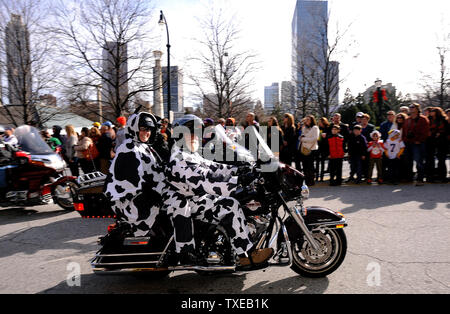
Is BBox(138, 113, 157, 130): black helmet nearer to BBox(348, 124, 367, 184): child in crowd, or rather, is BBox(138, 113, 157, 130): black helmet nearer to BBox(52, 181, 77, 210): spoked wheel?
BBox(52, 181, 77, 210): spoked wheel

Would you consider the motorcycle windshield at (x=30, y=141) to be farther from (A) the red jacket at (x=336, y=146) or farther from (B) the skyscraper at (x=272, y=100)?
(B) the skyscraper at (x=272, y=100)

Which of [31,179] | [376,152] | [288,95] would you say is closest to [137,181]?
[31,179]

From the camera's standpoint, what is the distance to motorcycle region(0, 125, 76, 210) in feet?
22.9

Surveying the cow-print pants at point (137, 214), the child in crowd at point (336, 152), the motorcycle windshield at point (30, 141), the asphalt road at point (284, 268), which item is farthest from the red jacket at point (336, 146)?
the motorcycle windshield at point (30, 141)

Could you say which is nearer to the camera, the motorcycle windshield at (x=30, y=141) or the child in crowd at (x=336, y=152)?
the motorcycle windshield at (x=30, y=141)

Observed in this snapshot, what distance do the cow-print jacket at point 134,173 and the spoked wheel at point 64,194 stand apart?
4486mm

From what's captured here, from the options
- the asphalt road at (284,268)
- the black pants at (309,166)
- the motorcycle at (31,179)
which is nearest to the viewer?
the asphalt road at (284,268)

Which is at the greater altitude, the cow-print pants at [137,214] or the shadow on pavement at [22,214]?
the cow-print pants at [137,214]

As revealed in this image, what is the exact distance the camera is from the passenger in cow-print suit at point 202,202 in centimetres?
323

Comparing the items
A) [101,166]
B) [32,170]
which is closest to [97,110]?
[101,166]

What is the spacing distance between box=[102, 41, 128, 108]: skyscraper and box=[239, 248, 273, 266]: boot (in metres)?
15.4

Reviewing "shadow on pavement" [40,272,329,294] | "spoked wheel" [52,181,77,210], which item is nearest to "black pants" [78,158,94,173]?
"spoked wheel" [52,181,77,210]

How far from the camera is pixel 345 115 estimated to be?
25.2 metres

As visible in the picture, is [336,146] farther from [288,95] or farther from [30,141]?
[288,95]
